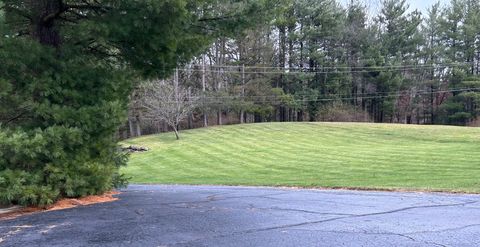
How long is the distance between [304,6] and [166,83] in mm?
21867

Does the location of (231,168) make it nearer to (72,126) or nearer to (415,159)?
(415,159)

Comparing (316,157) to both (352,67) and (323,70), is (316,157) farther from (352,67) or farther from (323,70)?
(352,67)

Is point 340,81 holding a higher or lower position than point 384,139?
higher

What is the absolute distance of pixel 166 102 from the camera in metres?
40.2

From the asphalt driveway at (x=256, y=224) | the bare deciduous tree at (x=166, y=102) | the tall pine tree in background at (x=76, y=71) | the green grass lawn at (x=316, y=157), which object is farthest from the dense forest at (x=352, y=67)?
the asphalt driveway at (x=256, y=224)

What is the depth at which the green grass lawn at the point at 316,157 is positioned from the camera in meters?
16.9

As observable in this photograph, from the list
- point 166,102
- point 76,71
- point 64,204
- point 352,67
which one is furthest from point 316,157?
point 352,67

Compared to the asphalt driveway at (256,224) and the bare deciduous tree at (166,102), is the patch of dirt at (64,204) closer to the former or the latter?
the asphalt driveway at (256,224)

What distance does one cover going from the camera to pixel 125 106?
10992 mm

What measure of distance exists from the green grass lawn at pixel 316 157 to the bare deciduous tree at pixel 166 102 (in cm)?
197

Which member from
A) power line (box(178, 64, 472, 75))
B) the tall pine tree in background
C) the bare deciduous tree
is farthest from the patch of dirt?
power line (box(178, 64, 472, 75))

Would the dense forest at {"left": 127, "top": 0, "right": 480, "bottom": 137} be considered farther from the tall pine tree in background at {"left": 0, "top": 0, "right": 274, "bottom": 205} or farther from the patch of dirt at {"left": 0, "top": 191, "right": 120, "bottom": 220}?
the patch of dirt at {"left": 0, "top": 191, "right": 120, "bottom": 220}

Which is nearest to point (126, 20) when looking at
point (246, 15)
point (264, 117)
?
point (246, 15)

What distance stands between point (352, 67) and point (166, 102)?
29030 mm
